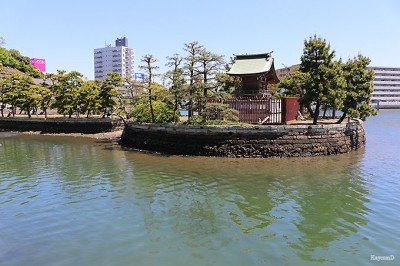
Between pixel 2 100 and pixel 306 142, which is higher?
pixel 2 100

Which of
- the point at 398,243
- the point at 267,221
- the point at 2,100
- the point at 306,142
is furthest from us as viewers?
the point at 2,100

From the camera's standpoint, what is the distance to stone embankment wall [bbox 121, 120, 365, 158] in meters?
24.0

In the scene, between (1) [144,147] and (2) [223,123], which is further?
(1) [144,147]

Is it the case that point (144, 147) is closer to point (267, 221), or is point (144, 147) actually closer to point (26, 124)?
point (267, 221)

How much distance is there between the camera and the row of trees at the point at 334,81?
1016 inches

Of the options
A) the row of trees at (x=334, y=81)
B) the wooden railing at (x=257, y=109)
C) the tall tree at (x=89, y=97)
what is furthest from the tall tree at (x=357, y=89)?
the tall tree at (x=89, y=97)

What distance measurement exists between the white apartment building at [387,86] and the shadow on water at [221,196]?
137 metres

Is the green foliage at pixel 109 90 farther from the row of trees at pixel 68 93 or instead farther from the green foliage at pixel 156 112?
the green foliage at pixel 156 112

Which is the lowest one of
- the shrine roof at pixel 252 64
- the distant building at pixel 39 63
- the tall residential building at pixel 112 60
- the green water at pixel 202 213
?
the green water at pixel 202 213

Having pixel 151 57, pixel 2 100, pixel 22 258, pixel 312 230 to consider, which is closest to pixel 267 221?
pixel 312 230

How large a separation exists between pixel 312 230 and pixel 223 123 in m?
16.2

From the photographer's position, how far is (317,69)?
2658 centimetres

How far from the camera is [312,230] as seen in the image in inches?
428

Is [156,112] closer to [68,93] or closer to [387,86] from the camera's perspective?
[68,93]
